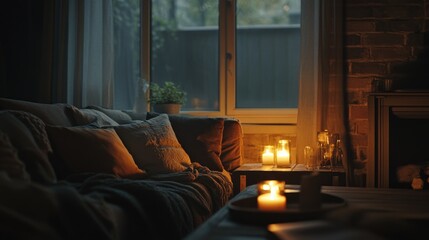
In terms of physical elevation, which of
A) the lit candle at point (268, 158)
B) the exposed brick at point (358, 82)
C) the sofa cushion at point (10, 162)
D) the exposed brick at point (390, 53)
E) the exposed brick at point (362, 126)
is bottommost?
the lit candle at point (268, 158)

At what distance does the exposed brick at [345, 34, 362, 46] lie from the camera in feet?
11.9

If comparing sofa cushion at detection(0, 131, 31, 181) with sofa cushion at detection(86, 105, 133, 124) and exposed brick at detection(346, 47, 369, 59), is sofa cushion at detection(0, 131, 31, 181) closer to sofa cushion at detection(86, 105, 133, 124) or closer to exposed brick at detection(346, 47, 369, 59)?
sofa cushion at detection(86, 105, 133, 124)

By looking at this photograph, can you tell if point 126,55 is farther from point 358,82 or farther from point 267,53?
point 358,82

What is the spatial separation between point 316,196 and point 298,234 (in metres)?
0.31

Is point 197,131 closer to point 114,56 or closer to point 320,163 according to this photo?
point 320,163

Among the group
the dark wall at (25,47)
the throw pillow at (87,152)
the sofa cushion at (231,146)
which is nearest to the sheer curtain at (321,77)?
the sofa cushion at (231,146)

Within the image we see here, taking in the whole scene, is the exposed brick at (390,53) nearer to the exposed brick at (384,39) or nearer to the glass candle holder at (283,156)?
the exposed brick at (384,39)

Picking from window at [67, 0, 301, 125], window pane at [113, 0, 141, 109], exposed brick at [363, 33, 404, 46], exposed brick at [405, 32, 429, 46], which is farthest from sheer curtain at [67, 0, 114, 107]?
exposed brick at [405, 32, 429, 46]

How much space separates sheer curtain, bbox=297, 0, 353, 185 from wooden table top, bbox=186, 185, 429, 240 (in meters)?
1.39

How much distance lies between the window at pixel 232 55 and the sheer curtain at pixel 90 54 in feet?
1.13

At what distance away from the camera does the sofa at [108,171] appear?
168cm

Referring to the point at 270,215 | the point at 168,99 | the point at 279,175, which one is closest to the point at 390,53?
the point at 279,175

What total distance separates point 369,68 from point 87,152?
1944 mm

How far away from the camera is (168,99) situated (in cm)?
381
